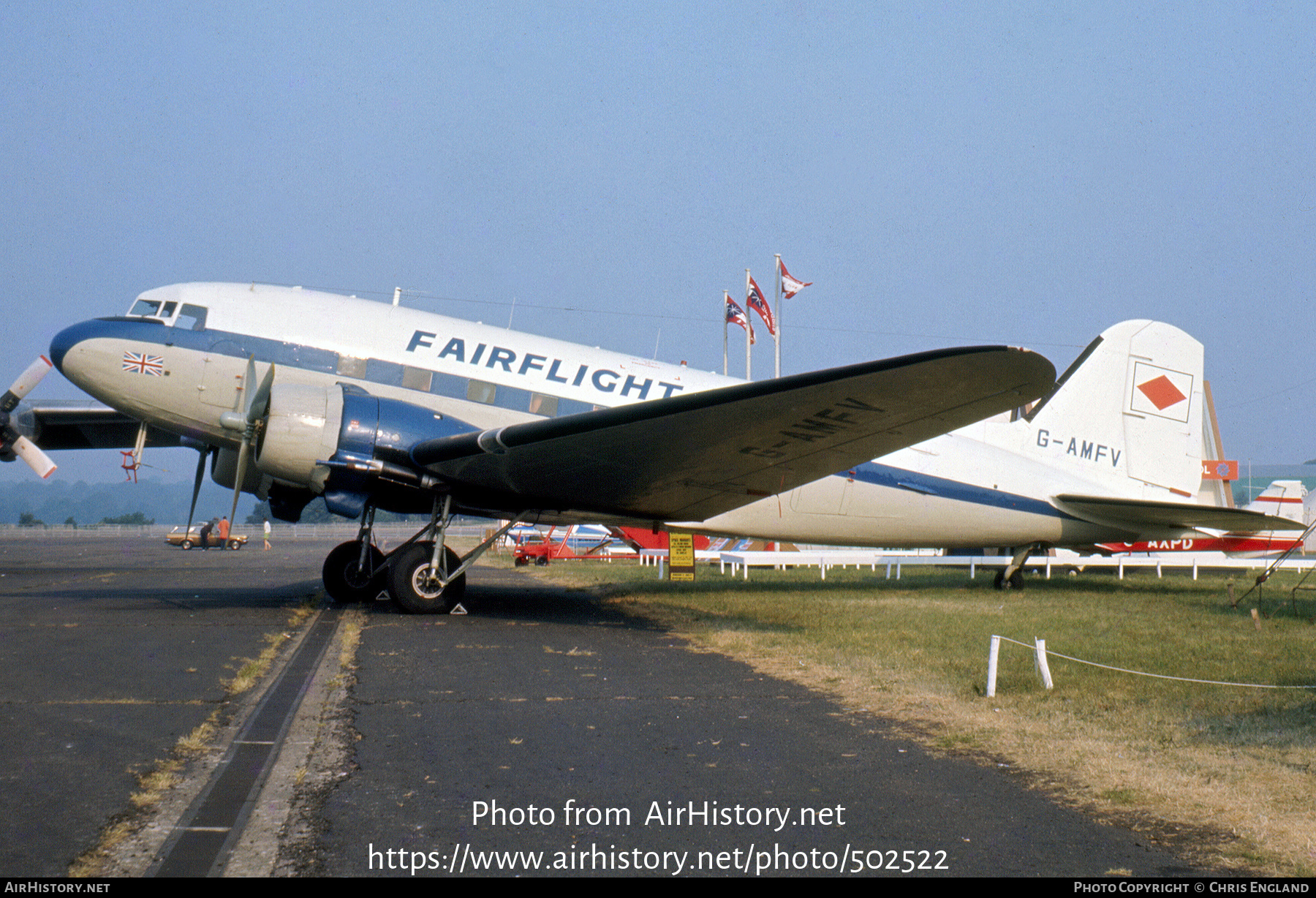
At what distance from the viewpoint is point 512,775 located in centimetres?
500

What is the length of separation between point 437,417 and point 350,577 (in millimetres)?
3808

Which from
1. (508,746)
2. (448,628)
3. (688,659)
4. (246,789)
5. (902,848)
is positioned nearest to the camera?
(902,848)

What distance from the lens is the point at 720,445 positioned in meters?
10.4

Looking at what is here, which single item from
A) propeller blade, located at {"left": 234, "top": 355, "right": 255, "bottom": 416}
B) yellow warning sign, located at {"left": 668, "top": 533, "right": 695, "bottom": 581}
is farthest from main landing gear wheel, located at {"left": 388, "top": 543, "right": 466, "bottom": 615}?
yellow warning sign, located at {"left": 668, "top": 533, "right": 695, "bottom": 581}

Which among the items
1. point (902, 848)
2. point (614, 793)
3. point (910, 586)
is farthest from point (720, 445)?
point (910, 586)

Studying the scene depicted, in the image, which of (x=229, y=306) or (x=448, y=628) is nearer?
(x=448, y=628)

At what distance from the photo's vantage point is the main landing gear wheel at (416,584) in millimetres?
12250

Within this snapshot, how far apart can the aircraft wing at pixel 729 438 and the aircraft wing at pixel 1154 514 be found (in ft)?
23.2


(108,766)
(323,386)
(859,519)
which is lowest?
(108,766)

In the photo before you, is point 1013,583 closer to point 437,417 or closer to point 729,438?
point 729,438

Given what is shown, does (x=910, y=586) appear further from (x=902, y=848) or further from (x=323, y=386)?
(x=902, y=848)

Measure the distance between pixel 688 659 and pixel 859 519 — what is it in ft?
19.9

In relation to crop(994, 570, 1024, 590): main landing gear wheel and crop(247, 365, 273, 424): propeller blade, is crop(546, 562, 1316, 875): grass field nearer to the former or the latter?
crop(994, 570, 1024, 590): main landing gear wheel

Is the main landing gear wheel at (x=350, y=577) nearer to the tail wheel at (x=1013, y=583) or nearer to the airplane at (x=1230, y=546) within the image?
the tail wheel at (x=1013, y=583)
